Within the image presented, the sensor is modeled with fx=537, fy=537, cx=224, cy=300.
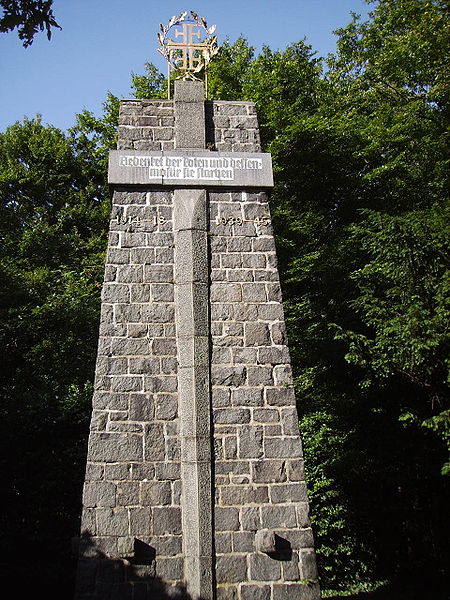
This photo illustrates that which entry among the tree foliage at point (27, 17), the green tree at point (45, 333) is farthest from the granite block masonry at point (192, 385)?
the green tree at point (45, 333)

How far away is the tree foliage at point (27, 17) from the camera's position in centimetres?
422

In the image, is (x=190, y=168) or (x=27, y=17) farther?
(x=190, y=168)

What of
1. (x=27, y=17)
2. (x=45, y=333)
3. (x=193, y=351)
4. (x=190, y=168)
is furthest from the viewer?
(x=45, y=333)

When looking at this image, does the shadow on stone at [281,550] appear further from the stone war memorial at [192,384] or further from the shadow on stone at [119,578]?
the shadow on stone at [119,578]

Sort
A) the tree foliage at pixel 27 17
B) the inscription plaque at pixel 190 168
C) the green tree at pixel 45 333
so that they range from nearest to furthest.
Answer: the tree foliage at pixel 27 17
the inscription plaque at pixel 190 168
the green tree at pixel 45 333

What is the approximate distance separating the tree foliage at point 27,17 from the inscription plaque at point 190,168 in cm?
195

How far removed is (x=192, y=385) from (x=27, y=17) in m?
3.52

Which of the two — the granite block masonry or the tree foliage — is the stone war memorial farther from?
the tree foliage

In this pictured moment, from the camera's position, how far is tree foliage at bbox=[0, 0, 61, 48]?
4223 mm

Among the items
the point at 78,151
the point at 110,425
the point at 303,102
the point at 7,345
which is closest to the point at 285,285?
the point at 303,102

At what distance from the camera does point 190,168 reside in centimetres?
627

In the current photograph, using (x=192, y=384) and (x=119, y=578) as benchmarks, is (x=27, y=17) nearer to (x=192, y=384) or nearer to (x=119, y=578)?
(x=192, y=384)

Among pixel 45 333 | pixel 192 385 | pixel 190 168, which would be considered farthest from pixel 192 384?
pixel 45 333

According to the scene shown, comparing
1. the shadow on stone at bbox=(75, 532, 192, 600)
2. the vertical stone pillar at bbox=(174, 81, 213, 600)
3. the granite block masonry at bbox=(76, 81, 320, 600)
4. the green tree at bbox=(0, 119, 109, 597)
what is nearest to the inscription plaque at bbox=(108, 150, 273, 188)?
the granite block masonry at bbox=(76, 81, 320, 600)
